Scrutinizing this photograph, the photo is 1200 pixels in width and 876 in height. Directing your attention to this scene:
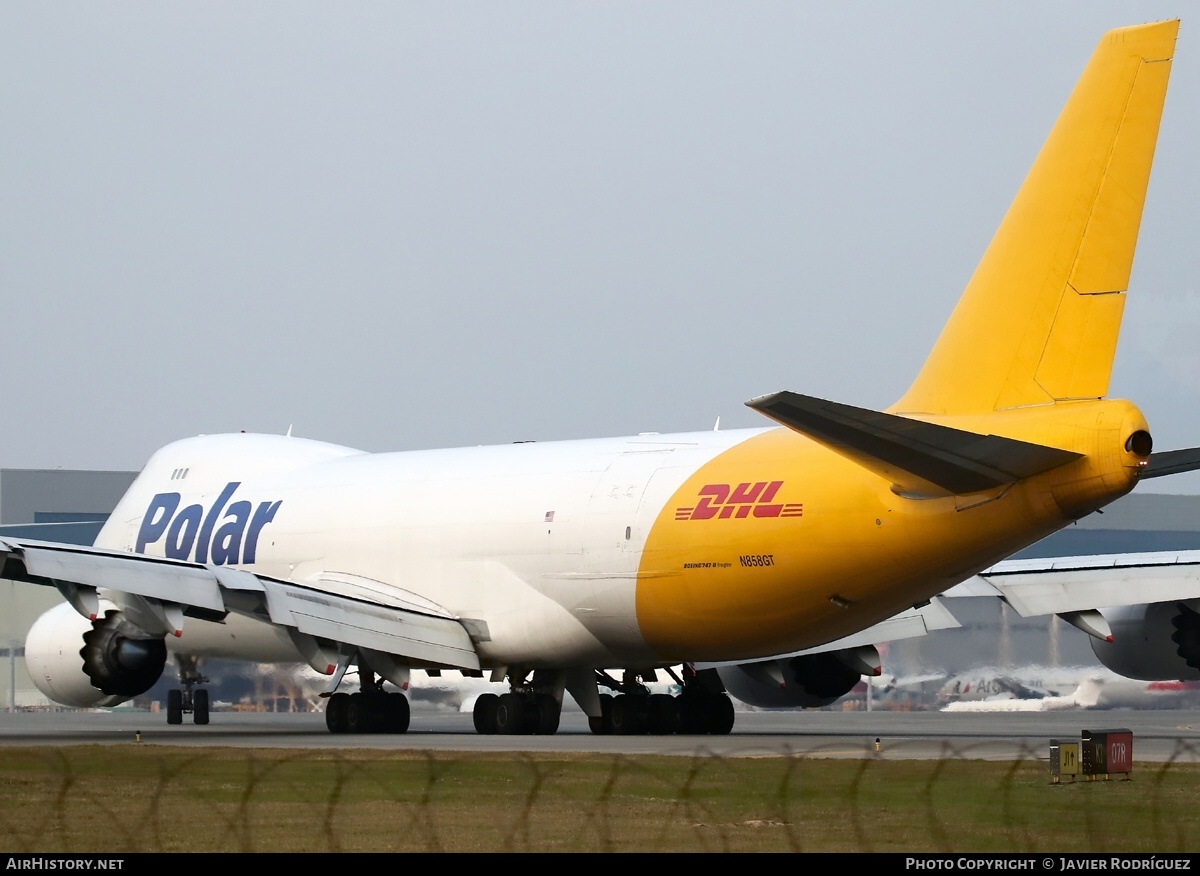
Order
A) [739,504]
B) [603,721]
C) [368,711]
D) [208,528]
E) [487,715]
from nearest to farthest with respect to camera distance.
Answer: [739,504] → [487,715] → [368,711] → [603,721] → [208,528]

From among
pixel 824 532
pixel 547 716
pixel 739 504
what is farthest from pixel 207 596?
pixel 824 532

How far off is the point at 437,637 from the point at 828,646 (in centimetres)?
582

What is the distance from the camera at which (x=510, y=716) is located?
27.5 metres

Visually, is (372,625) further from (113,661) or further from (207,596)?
(113,661)

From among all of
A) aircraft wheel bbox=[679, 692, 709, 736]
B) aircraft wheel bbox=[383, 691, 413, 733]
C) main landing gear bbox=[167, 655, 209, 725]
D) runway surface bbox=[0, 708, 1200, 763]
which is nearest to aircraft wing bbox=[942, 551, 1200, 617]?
runway surface bbox=[0, 708, 1200, 763]

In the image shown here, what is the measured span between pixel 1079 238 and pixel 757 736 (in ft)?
31.4

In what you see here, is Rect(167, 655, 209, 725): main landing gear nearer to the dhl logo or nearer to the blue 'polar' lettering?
the blue 'polar' lettering

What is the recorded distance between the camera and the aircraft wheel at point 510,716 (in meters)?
27.5

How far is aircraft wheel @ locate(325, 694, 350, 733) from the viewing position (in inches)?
1125

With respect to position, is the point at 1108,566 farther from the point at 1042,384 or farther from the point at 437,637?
the point at 437,637

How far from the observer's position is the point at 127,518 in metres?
35.1

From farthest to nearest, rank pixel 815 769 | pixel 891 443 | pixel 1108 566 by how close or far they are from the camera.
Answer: pixel 1108 566 < pixel 891 443 < pixel 815 769

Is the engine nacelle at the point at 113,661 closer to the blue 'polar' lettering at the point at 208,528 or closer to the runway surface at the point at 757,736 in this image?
the runway surface at the point at 757,736
